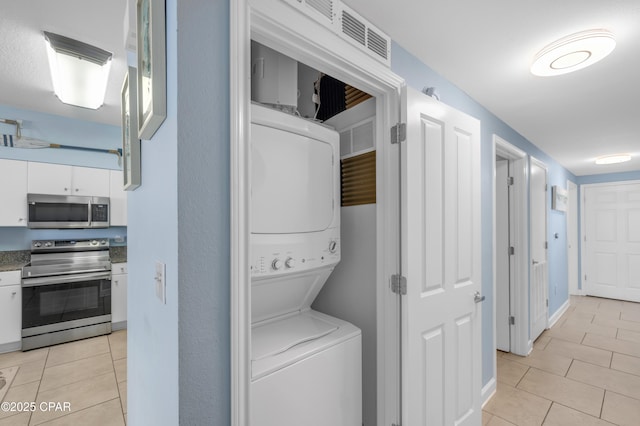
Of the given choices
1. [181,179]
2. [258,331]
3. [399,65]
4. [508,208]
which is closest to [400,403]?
[258,331]

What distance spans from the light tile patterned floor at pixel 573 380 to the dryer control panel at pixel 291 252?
180 cm

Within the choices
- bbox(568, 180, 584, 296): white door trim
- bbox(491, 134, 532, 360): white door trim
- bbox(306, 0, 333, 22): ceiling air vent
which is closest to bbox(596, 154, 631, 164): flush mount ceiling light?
bbox(568, 180, 584, 296): white door trim

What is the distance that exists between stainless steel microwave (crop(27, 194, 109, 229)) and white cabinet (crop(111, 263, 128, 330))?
1.88 ft

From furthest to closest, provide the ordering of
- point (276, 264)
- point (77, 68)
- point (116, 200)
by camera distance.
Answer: point (116, 200)
point (77, 68)
point (276, 264)

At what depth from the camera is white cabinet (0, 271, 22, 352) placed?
292cm

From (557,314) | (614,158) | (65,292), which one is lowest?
(557,314)

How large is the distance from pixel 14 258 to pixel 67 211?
74 cm

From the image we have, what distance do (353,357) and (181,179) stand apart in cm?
118

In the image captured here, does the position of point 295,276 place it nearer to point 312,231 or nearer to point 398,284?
point 312,231

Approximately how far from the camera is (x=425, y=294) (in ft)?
5.02

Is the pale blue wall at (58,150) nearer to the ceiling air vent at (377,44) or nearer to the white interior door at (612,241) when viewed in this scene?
the ceiling air vent at (377,44)

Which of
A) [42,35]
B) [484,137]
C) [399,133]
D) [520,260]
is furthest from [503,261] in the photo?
[42,35]

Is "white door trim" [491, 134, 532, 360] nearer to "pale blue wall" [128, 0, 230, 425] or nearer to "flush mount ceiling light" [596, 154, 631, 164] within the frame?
"flush mount ceiling light" [596, 154, 631, 164]

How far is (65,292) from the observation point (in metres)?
3.23
